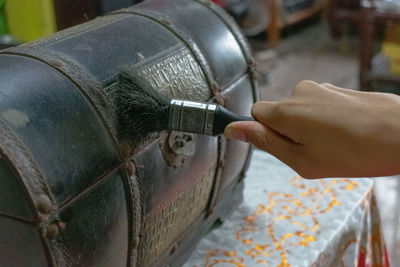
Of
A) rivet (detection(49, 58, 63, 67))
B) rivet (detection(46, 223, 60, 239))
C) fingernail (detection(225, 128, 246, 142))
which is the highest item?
rivet (detection(49, 58, 63, 67))

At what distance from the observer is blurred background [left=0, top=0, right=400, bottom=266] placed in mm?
1151

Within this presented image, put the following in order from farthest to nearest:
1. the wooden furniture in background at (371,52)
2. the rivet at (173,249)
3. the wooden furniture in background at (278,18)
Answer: the wooden furniture in background at (278,18), the wooden furniture in background at (371,52), the rivet at (173,249)

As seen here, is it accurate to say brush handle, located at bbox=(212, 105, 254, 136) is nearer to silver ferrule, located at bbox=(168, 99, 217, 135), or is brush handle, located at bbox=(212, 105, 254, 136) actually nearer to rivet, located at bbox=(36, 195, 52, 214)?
silver ferrule, located at bbox=(168, 99, 217, 135)

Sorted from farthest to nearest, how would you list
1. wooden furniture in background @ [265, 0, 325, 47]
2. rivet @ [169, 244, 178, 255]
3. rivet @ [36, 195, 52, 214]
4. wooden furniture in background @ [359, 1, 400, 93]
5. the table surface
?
wooden furniture in background @ [265, 0, 325, 47], wooden furniture in background @ [359, 1, 400, 93], the table surface, rivet @ [169, 244, 178, 255], rivet @ [36, 195, 52, 214]

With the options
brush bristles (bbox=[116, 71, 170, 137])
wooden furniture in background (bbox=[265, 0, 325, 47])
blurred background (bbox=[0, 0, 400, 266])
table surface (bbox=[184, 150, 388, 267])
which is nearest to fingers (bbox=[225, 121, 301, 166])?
brush bristles (bbox=[116, 71, 170, 137])

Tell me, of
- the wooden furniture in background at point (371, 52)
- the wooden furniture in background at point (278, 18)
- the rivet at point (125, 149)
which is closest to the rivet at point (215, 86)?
the rivet at point (125, 149)

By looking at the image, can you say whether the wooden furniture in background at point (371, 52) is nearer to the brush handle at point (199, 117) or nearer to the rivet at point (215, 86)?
the rivet at point (215, 86)

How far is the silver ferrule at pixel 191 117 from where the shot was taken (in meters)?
0.83

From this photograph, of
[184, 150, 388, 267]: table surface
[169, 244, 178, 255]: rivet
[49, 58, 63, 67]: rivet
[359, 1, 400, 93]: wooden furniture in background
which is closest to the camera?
[49, 58, 63, 67]: rivet

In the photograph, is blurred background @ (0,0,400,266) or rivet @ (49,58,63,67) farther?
blurred background @ (0,0,400,266)

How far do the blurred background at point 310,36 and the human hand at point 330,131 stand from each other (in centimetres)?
54

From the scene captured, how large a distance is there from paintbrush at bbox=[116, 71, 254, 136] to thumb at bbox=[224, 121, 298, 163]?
0.08ft

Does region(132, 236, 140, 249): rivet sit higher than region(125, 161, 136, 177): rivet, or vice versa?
region(125, 161, 136, 177): rivet

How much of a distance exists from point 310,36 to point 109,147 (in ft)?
12.9
